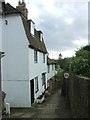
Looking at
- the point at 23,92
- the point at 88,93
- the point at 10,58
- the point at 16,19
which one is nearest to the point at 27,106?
the point at 23,92

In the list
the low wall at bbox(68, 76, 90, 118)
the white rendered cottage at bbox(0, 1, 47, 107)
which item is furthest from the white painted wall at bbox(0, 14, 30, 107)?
the low wall at bbox(68, 76, 90, 118)

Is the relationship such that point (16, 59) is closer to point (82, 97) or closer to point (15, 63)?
point (15, 63)

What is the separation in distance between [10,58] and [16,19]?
130 inches

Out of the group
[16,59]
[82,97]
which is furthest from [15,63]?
[82,97]

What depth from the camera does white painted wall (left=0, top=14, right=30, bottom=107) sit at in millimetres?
20219

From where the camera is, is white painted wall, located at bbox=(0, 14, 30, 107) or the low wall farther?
white painted wall, located at bbox=(0, 14, 30, 107)

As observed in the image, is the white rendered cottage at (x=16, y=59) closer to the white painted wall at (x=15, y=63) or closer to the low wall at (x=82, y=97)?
the white painted wall at (x=15, y=63)

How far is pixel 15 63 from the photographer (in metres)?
20.5

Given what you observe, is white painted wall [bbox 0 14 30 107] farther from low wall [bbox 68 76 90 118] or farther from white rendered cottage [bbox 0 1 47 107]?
low wall [bbox 68 76 90 118]

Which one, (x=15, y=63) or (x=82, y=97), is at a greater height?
(x=15, y=63)

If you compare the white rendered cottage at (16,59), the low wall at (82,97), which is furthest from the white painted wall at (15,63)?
the low wall at (82,97)

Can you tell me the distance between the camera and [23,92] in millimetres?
20359

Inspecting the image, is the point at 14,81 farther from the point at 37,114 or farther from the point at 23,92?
the point at 37,114

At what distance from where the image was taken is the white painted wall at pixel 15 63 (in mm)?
20219
